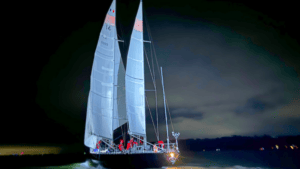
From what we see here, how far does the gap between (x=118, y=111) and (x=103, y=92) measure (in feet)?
14.1

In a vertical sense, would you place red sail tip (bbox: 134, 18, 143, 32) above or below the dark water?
above

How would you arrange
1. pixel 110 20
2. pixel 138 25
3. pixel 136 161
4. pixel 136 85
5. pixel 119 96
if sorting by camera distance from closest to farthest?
pixel 136 161 → pixel 136 85 → pixel 138 25 → pixel 110 20 → pixel 119 96

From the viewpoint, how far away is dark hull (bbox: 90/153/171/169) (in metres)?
17.0

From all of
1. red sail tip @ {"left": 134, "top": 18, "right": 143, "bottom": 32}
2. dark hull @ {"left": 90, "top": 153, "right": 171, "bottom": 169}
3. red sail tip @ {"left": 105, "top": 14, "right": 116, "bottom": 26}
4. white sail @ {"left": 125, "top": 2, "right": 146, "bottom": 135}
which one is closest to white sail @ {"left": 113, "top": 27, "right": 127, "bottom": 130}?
red sail tip @ {"left": 105, "top": 14, "right": 116, "bottom": 26}

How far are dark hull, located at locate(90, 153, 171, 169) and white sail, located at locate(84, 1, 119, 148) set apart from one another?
325 centimetres

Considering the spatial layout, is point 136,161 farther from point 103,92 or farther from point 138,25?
point 138,25

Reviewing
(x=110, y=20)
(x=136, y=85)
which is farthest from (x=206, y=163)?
(x=110, y=20)

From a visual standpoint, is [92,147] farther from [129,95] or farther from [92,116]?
[129,95]

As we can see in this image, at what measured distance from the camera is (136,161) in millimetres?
17031

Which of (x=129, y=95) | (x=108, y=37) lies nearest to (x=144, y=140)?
Answer: (x=129, y=95)

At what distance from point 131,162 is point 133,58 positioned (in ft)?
35.3

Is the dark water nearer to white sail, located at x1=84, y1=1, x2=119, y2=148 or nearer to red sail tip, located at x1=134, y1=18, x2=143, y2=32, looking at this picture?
white sail, located at x1=84, y1=1, x2=119, y2=148

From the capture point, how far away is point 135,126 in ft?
65.9

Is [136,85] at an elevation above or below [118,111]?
above
